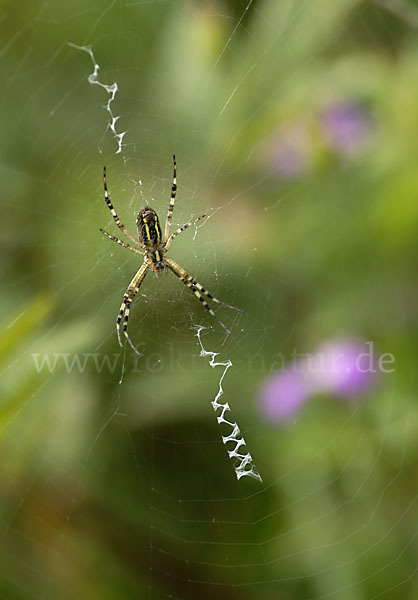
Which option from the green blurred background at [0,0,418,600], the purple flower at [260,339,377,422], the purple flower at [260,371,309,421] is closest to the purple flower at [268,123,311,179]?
the green blurred background at [0,0,418,600]

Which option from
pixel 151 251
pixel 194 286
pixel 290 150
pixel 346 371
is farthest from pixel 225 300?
pixel 346 371

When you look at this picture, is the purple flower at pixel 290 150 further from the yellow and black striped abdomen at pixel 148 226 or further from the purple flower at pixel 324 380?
the purple flower at pixel 324 380

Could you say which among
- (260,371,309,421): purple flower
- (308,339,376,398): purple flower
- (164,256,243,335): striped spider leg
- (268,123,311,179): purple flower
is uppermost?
(268,123,311,179): purple flower

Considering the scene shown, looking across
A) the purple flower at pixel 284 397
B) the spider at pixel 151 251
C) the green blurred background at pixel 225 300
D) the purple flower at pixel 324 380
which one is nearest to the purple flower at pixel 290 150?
the green blurred background at pixel 225 300

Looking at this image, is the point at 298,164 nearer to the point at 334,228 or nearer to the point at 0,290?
the point at 334,228

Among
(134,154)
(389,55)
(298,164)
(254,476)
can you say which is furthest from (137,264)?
(389,55)

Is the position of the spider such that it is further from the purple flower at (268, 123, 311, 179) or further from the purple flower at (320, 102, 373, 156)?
the purple flower at (320, 102, 373, 156)

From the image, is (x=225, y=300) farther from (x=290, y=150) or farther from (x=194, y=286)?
(x=290, y=150)
